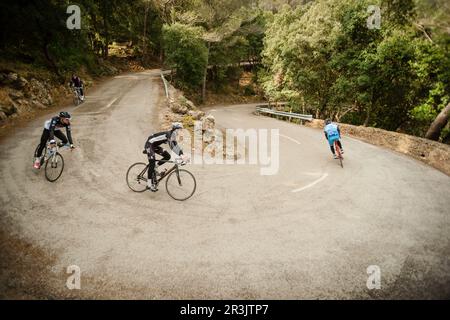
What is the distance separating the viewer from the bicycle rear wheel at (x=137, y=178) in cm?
806

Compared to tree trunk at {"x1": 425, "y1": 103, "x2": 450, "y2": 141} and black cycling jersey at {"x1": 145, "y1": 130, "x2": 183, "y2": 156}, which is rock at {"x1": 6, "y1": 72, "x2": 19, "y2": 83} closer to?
black cycling jersey at {"x1": 145, "y1": 130, "x2": 183, "y2": 156}

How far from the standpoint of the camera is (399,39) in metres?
17.4

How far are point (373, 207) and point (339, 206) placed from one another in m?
0.91

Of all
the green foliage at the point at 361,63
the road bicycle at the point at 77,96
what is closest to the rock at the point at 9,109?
the road bicycle at the point at 77,96

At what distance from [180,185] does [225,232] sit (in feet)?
7.30

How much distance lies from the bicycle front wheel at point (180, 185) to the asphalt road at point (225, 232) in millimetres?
239

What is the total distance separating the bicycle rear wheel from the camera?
8062 mm

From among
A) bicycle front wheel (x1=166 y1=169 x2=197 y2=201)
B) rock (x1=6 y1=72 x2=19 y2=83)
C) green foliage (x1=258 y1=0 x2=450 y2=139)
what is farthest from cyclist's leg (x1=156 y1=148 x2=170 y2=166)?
green foliage (x1=258 y1=0 x2=450 y2=139)

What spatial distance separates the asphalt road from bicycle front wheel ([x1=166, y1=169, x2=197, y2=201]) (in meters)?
0.24

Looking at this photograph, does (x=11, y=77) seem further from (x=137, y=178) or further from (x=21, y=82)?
(x=137, y=178)

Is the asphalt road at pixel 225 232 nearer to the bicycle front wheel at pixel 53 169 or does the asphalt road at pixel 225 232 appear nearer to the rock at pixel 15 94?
the bicycle front wheel at pixel 53 169

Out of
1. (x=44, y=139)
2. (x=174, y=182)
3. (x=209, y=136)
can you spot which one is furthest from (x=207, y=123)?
(x=44, y=139)

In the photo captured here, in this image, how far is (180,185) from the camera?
7.98 m

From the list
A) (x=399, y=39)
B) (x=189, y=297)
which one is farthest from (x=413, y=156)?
(x=189, y=297)
